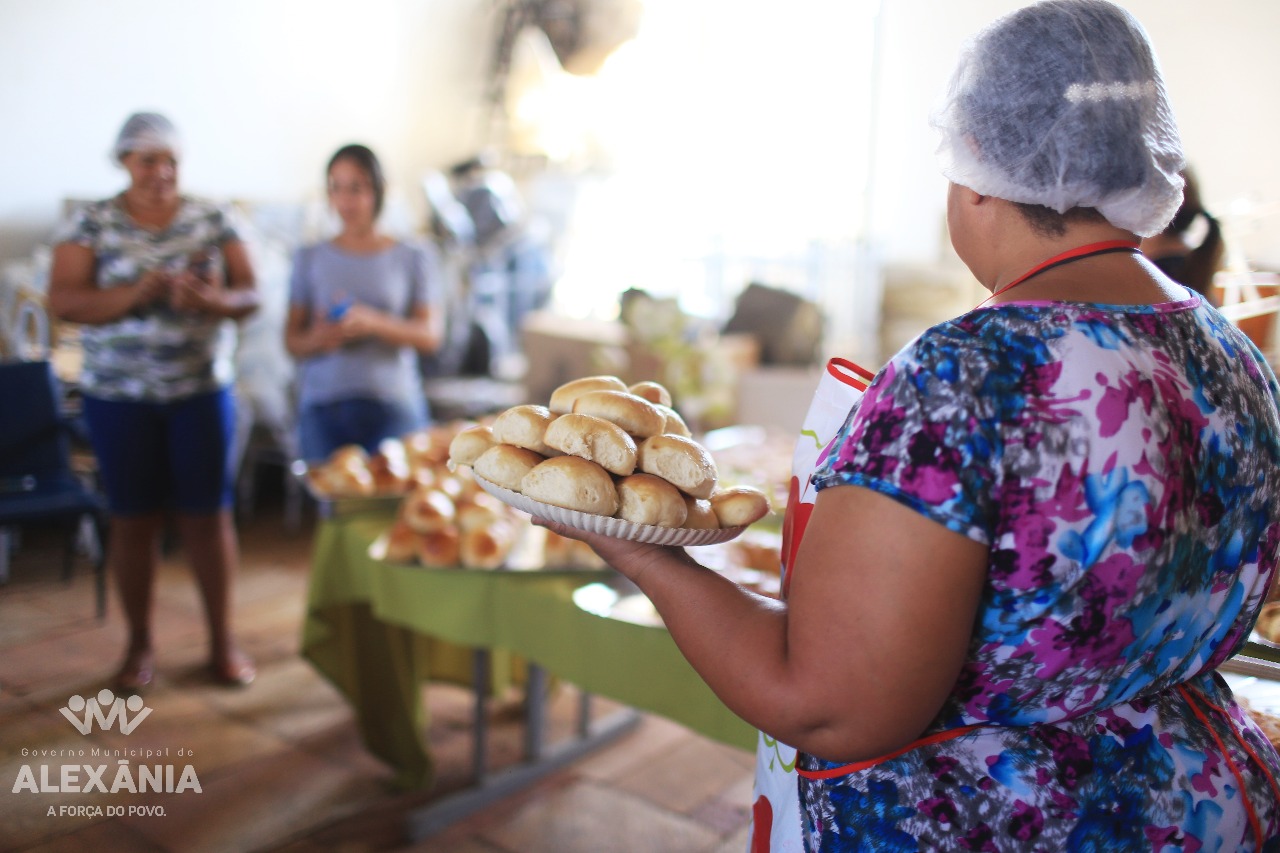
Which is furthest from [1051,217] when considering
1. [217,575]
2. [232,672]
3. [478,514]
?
[232,672]

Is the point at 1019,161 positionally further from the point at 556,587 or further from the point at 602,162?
the point at 602,162

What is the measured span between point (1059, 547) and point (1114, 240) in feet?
0.95

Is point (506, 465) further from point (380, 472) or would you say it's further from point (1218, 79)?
point (1218, 79)

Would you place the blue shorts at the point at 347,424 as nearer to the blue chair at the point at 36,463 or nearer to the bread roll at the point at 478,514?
the blue chair at the point at 36,463

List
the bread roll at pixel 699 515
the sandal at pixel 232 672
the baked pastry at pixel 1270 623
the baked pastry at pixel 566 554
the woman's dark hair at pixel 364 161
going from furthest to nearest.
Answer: the sandal at pixel 232 672 < the woman's dark hair at pixel 364 161 < the baked pastry at pixel 566 554 < the baked pastry at pixel 1270 623 < the bread roll at pixel 699 515

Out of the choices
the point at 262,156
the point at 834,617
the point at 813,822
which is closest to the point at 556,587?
the point at 813,822

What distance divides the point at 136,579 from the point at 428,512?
1415 mm

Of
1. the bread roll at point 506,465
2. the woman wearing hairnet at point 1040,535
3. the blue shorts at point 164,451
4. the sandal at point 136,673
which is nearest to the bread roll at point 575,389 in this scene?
the bread roll at point 506,465

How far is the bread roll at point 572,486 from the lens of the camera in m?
1.06

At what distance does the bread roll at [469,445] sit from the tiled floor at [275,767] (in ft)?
3.75

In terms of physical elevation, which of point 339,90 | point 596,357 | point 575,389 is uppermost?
point 339,90

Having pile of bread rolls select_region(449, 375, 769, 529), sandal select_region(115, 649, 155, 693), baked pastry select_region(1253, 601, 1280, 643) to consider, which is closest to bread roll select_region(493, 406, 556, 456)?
pile of bread rolls select_region(449, 375, 769, 529)

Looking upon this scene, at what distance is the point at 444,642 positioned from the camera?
2.75 meters

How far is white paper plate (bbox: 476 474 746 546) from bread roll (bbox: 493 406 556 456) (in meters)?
0.09
